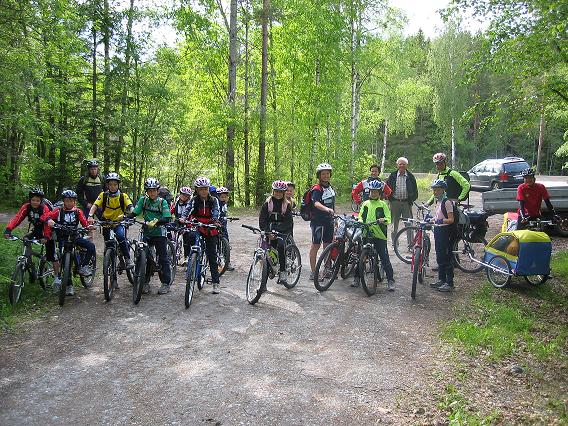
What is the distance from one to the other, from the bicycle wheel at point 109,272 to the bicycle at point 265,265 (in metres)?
2.18

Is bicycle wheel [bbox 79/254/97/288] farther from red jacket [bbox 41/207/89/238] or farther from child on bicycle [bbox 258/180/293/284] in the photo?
child on bicycle [bbox 258/180/293/284]

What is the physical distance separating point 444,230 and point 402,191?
96.8 inches

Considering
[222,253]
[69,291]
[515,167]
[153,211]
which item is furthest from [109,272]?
[515,167]

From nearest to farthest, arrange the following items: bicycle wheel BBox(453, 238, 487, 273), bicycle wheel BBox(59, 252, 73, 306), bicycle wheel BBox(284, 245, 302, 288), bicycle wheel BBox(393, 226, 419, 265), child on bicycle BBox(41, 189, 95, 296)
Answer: bicycle wheel BBox(59, 252, 73, 306) → child on bicycle BBox(41, 189, 95, 296) → bicycle wheel BBox(284, 245, 302, 288) → bicycle wheel BBox(453, 238, 487, 273) → bicycle wheel BBox(393, 226, 419, 265)

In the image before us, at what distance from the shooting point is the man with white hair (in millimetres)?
10453

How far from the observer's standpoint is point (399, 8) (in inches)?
1044

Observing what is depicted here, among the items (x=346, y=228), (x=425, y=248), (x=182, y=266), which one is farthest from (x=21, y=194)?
(x=425, y=248)

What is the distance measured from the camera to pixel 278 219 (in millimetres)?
8125

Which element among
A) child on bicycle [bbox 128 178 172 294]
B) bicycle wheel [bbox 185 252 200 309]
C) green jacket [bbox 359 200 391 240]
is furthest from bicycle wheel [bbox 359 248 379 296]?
child on bicycle [bbox 128 178 172 294]

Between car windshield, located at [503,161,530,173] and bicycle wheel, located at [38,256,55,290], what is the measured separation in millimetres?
21695

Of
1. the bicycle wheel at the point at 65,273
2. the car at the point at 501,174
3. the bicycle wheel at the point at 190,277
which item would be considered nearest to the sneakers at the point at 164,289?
the bicycle wheel at the point at 190,277

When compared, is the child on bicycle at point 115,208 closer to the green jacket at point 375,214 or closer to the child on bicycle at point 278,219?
the child on bicycle at point 278,219

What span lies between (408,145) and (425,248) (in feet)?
141

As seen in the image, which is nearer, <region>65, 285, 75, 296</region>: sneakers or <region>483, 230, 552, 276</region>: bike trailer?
<region>65, 285, 75, 296</region>: sneakers
